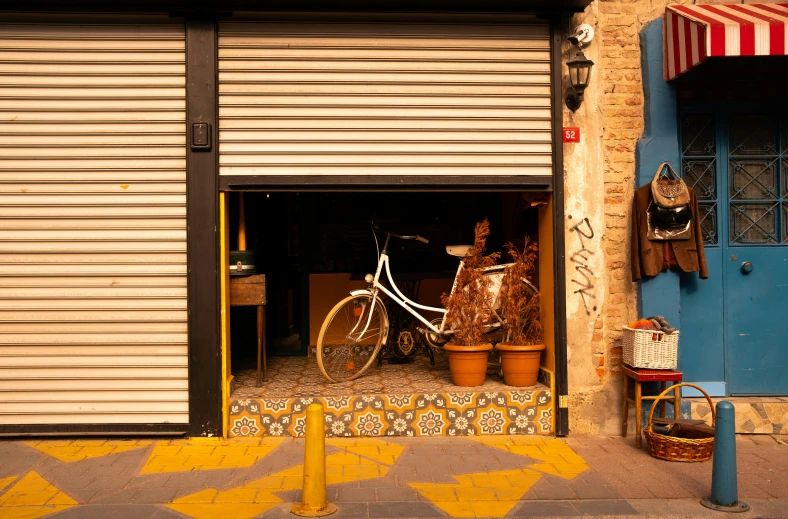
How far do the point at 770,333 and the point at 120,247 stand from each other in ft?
21.2

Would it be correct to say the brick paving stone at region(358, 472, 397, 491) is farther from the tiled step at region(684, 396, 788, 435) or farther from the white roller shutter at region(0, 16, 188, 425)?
the tiled step at region(684, 396, 788, 435)

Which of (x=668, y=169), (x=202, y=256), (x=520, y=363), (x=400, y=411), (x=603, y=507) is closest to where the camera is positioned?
(x=603, y=507)

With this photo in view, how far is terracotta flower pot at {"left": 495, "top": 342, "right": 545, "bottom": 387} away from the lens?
23.0 feet

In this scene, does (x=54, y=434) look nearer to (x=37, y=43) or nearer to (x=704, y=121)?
(x=37, y=43)

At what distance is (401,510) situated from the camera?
16.2ft

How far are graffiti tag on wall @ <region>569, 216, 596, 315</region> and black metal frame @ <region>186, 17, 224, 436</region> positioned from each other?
343 cm

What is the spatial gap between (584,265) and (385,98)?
252 cm

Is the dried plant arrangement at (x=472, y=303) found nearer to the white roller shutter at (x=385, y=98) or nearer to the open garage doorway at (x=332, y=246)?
the white roller shutter at (x=385, y=98)

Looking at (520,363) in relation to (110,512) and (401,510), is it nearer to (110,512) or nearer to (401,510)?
(401,510)

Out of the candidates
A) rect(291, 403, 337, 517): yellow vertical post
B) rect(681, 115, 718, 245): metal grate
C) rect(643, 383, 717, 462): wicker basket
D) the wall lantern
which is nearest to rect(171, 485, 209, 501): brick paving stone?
rect(291, 403, 337, 517): yellow vertical post

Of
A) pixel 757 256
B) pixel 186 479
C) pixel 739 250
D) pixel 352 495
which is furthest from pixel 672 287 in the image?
pixel 186 479

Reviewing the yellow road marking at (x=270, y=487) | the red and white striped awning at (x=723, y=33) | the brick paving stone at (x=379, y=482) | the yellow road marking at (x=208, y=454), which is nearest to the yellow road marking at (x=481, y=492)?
the brick paving stone at (x=379, y=482)

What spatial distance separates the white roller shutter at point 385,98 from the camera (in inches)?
267

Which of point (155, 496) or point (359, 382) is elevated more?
point (359, 382)
